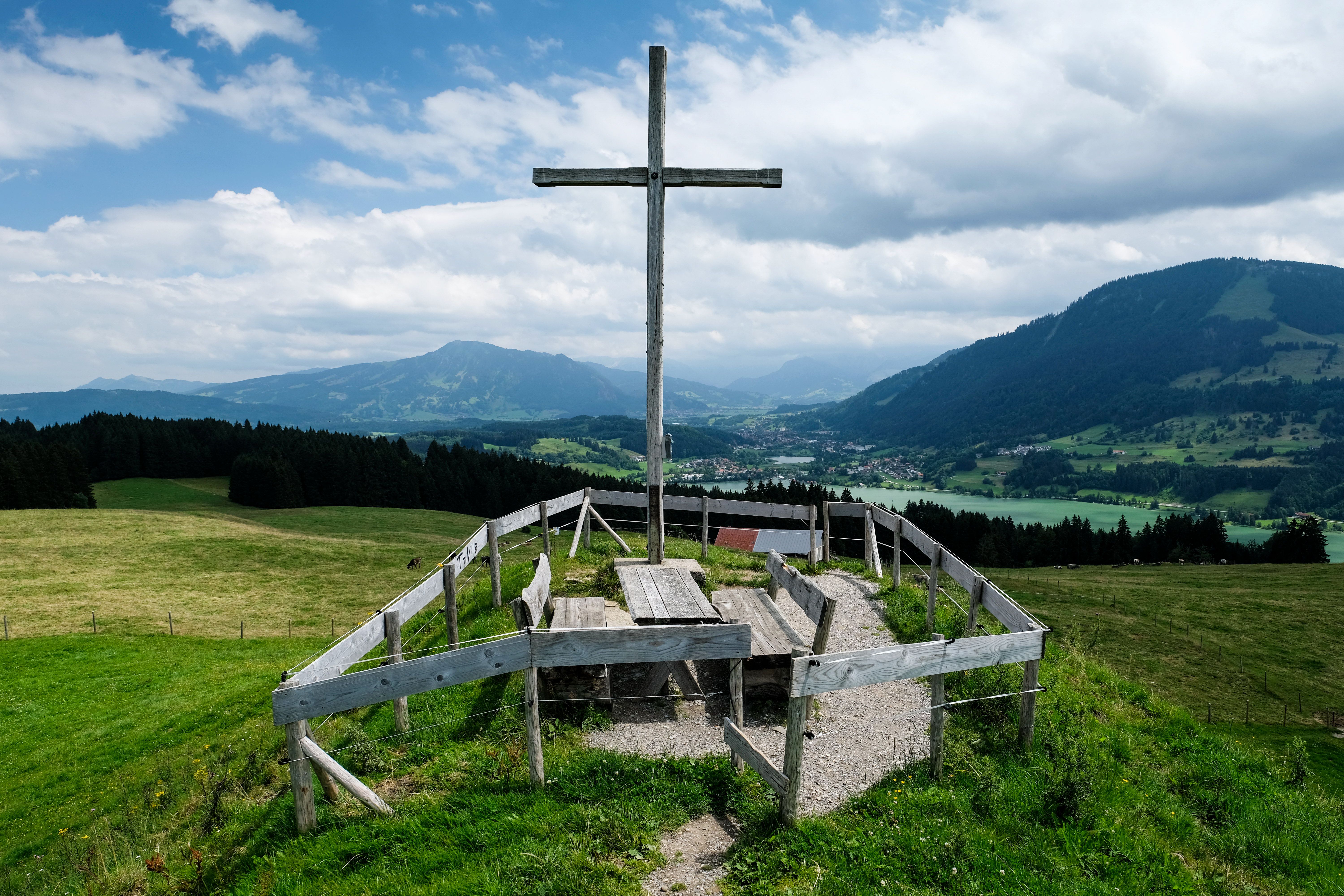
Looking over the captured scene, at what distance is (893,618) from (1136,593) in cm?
3092

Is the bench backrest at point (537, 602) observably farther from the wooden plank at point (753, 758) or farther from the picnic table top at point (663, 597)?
the wooden plank at point (753, 758)

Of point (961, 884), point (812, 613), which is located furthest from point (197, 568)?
point (961, 884)

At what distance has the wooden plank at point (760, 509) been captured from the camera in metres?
14.6

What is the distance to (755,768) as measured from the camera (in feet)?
17.9

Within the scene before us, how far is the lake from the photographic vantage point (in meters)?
126

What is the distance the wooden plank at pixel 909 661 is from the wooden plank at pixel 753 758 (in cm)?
62

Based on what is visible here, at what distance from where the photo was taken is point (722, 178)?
10352 millimetres

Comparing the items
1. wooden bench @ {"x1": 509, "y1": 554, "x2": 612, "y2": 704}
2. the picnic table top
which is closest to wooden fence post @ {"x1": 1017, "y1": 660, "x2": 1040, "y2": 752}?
the picnic table top

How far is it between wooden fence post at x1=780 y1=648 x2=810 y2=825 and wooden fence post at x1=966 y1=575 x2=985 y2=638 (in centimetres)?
336

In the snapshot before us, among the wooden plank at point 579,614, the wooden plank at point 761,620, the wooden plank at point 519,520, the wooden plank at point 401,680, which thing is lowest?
the wooden plank at point 761,620

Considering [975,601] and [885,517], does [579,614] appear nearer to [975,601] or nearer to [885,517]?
[975,601]

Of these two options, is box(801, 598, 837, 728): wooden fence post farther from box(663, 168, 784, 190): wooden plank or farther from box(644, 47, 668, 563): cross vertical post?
box(663, 168, 784, 190): wooden plank

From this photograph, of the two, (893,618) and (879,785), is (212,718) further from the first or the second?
(893,618)

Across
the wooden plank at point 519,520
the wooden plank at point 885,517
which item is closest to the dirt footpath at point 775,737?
the wooden plank at point 519,520
